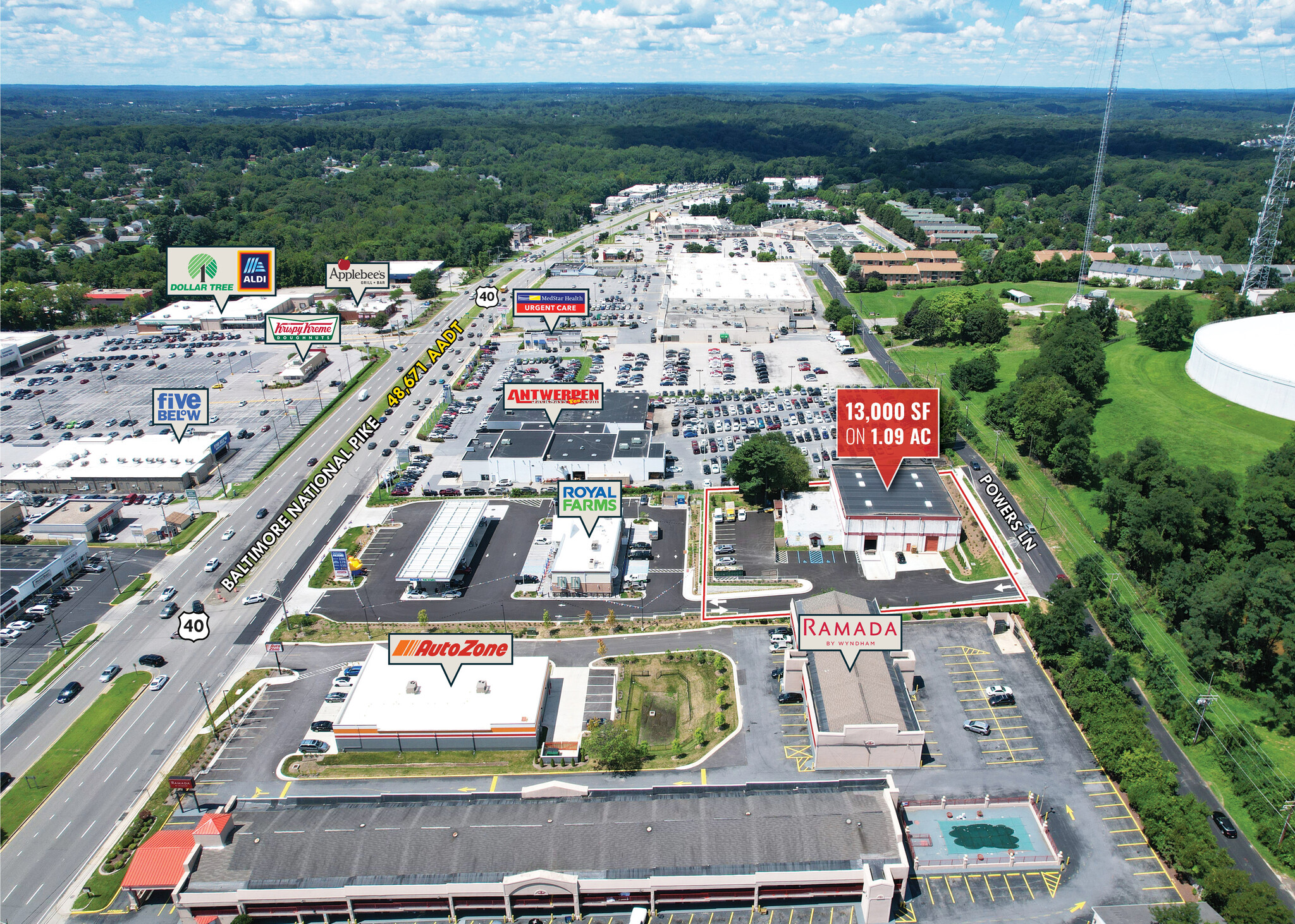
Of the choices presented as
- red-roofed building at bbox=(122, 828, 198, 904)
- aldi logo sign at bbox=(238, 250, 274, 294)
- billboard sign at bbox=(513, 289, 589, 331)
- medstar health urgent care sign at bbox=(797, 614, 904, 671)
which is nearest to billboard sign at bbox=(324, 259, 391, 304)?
aldi logo sign at bbox=(238, 250, 274, 294)

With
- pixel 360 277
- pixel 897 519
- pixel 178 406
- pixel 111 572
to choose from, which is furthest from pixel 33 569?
pixel 897 519

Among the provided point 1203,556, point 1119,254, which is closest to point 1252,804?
point 1203,556

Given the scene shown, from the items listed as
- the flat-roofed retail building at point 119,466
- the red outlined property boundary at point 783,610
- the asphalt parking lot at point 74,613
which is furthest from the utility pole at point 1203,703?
the flat-roofed retail building at point 119,466

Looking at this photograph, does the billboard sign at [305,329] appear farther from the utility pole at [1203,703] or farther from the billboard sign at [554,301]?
the utility pole at [1203,703]

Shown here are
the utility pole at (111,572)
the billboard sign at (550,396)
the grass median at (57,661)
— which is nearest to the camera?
the grass median at (57,661)

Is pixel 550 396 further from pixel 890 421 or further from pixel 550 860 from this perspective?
pixel 550 860

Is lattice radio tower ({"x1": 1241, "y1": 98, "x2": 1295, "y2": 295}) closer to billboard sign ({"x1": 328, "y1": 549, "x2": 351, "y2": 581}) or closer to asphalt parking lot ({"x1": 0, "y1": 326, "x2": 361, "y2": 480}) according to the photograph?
billboard sign ({"x1": 328, "y1": 549, "x2": 351, "y2": 581})
